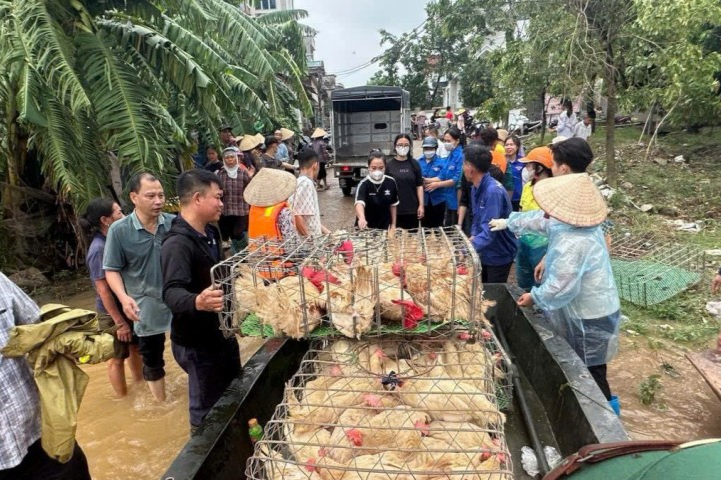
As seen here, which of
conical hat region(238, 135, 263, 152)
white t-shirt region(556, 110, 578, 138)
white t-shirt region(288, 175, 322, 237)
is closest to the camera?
white t-shirt region(288, 175, 322, 237)

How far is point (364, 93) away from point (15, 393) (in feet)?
39.5

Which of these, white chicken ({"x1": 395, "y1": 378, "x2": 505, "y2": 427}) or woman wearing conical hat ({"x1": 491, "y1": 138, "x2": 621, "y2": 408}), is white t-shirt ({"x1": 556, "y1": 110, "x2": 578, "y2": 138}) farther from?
white chicken ({"x1": 395, "y1": 378, "x2": 505, "y2": 427})

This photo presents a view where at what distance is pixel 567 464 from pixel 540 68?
958 cm

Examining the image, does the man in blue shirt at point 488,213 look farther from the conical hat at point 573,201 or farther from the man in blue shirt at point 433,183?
the man in blue shirt at point 433,183

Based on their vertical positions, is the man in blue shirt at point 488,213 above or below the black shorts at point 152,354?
above

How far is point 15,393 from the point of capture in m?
1.88

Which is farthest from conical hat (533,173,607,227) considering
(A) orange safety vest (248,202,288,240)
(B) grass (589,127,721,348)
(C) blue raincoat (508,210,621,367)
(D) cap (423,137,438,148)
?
(D) cap (423,137,438,148)

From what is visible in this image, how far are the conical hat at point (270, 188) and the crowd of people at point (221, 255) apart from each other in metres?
0.01

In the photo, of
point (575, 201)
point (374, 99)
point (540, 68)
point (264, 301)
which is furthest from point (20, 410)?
point (374, 99)

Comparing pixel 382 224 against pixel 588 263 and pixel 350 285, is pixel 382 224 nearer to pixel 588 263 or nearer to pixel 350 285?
pixel 588 263

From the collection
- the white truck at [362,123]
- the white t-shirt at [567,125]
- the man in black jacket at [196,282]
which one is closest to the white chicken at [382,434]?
the man in black jacket at [196,282]

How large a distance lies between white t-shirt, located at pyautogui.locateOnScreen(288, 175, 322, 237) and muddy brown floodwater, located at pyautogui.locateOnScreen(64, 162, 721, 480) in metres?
1.99

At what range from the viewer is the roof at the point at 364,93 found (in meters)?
12.7

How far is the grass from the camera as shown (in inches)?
187
